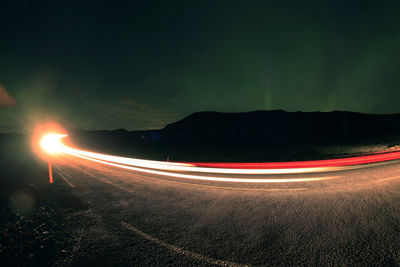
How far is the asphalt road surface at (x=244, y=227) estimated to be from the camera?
2678 millimetres

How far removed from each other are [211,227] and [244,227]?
0.72 metres

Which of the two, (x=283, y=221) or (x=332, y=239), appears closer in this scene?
(x=332, y=239)

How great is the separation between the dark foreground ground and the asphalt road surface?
2 centimetres

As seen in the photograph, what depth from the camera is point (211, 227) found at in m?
3.65

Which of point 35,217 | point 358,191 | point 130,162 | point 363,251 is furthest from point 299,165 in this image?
point 130,162

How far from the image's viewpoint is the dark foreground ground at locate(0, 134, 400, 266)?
8.90 ft

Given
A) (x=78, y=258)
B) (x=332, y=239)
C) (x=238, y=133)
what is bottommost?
(x=78, y=258)

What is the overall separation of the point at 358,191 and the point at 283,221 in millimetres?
3657

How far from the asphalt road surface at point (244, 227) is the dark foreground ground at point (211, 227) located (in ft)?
0.06

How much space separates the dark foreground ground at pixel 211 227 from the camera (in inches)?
107

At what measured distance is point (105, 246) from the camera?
10.4 ft

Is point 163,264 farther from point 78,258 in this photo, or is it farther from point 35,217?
point 35,217

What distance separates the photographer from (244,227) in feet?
11.7

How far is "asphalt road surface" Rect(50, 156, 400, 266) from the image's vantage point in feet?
8.79
